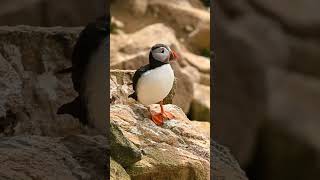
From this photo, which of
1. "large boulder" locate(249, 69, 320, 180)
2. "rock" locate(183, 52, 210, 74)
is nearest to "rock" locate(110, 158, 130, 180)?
"large boulder" locate(249, 69, 320, 180)

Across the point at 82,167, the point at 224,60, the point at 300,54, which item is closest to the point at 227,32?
the point at 224,60

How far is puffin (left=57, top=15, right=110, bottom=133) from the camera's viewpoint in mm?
1275

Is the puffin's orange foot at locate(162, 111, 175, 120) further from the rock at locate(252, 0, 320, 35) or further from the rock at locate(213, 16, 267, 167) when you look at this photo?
the rock at locate(252, 0, 320, 35)

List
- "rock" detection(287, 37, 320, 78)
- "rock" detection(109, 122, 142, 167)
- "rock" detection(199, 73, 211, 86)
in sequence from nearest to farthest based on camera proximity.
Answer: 1. "rock" detection(287, 37, 320, 78)
2. "rock" detection(109, 122, 142, 167)
3. "rock" detection(199, 73, 211, 86)

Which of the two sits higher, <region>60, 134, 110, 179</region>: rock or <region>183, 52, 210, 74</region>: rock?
<region>60, 134, 110, 179</region>: rock

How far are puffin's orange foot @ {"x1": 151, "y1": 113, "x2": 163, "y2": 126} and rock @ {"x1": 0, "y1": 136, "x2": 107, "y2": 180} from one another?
16cm

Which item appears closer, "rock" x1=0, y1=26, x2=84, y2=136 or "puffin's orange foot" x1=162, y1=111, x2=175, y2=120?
"rock" x1=0, y1=26, x2=84, y2=136

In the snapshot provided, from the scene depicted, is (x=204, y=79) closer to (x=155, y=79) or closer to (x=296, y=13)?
(x=155, y=79)

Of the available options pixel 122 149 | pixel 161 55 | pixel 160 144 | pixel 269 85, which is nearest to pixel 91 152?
pixel 122 149

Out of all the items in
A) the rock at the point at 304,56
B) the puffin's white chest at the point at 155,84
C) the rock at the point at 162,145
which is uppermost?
the rock at the point at 304,56

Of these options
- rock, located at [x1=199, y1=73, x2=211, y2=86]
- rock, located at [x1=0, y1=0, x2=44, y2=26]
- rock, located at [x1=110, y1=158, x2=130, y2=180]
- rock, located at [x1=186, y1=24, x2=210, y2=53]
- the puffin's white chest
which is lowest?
rock, located at [x1=199, y1=73, x2=211, y2=86]

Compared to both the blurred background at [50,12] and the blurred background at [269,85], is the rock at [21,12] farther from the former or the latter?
the blurred background at [269,85]

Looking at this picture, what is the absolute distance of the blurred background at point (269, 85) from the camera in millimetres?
1165

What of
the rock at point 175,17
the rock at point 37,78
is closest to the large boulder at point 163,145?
the rock at point 37,78
